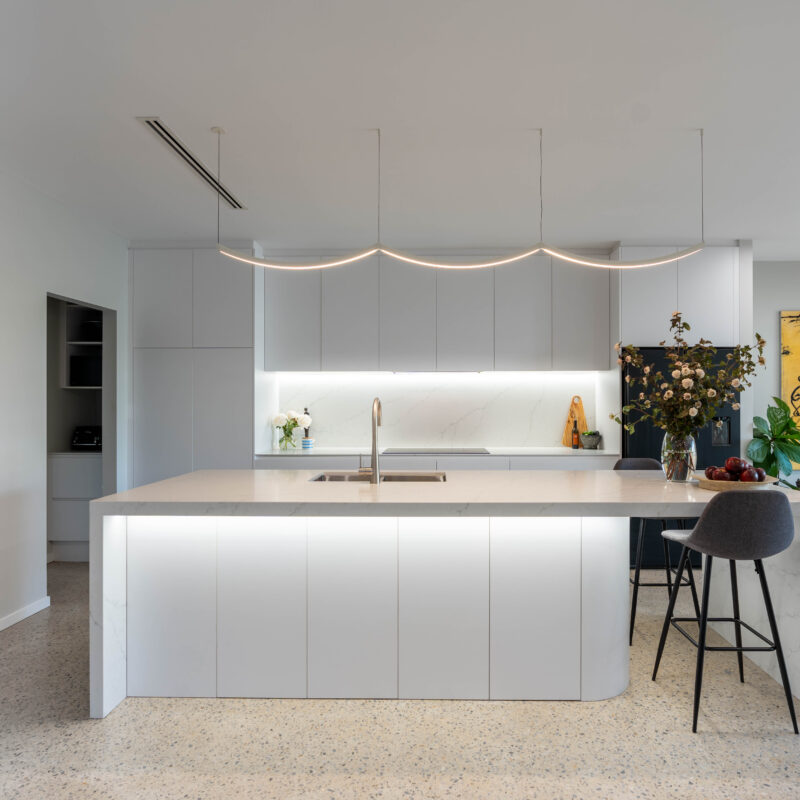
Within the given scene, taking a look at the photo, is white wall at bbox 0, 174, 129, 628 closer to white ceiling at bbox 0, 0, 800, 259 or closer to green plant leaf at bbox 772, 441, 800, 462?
white ceiling at bbox 0, 0, 800, 259

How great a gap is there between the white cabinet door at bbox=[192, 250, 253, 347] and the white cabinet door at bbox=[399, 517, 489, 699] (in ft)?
9.28

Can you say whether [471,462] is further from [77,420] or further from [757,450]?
[77,420]

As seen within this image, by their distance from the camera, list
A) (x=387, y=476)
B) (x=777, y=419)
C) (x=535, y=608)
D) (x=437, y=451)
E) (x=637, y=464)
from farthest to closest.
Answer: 1. (x=777, y=419)
2. (x=437, y=451)
3. (x=637, y=464)
4. (x=387, y=476)
5. (x=535, y=608)

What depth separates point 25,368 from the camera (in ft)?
12.1

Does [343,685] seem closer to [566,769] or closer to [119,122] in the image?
[566,769]

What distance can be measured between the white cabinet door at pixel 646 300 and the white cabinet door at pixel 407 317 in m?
1.56

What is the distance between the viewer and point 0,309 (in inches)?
137

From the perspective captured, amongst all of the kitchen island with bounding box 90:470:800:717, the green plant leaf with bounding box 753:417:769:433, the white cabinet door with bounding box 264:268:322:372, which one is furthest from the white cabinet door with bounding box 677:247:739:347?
the white cabinet door with bounding box 264:268:322:372

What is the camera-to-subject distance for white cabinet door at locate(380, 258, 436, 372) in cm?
510

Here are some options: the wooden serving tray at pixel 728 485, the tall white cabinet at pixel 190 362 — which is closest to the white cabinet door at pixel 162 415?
the tall white cabinet at pixel 190 362

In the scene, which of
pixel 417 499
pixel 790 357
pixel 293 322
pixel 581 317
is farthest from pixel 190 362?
pixel 790 357

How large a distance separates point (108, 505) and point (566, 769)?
2001mm

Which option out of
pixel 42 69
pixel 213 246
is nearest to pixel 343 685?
pixel 42 69

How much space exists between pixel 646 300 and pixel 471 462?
193 centimetres
